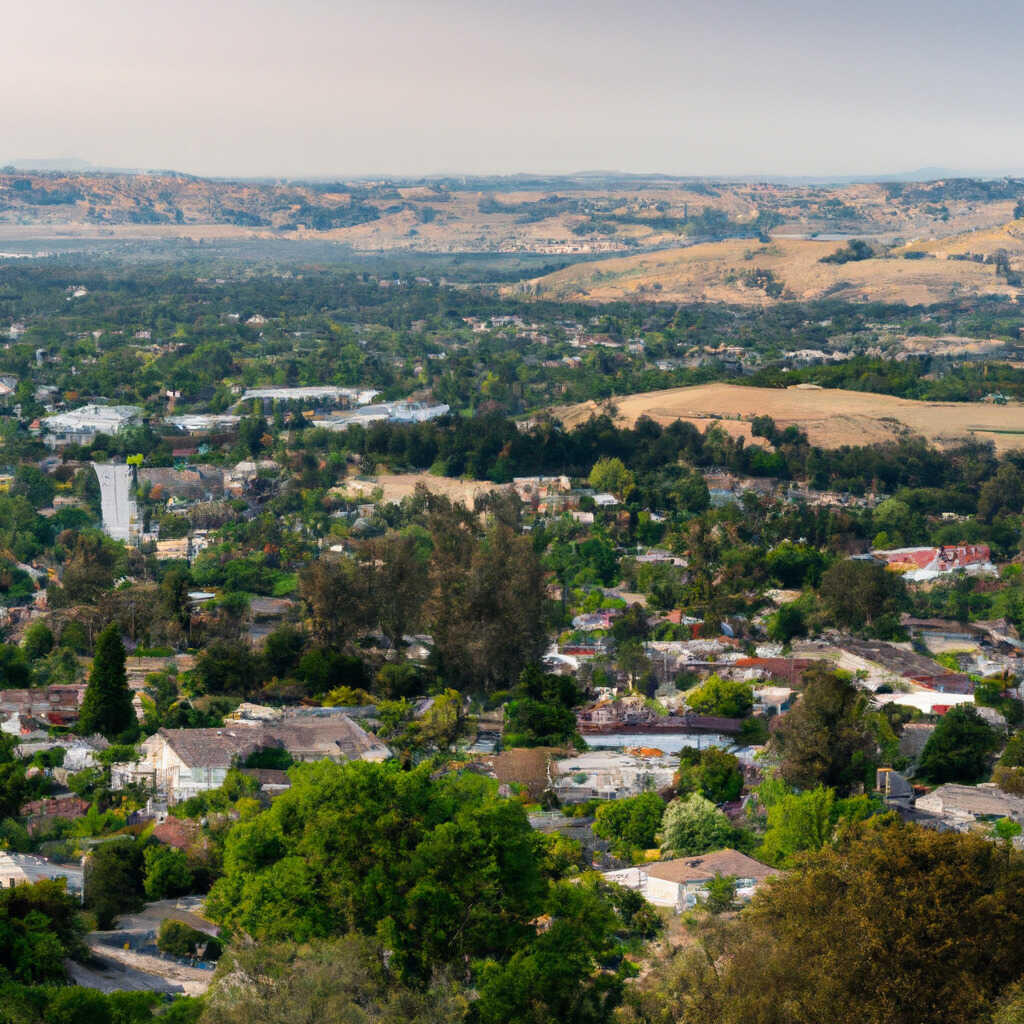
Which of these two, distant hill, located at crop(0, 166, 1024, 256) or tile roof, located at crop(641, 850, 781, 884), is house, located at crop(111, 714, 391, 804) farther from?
distant hill, located at crop(0, 166, 1024, 256)

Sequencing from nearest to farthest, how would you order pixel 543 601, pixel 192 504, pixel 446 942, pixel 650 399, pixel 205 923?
pixel 446 942, pixel 205 923, pixel 543 601, pixel 192 504, pixel 650 399

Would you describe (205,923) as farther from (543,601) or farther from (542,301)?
(542,301)

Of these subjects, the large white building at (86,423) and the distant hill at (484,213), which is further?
the distant hill at (484,213)

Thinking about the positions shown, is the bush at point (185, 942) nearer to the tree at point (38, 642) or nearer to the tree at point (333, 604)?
the tree at point (333, 604)

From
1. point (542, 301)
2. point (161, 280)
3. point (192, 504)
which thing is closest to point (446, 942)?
point (192, 504)

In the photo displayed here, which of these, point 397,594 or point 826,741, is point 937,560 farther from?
point 826,741

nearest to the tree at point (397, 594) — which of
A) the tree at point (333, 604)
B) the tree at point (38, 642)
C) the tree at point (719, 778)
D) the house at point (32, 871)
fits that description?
the tree at point (333, 604)
